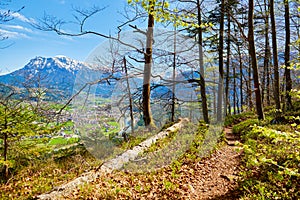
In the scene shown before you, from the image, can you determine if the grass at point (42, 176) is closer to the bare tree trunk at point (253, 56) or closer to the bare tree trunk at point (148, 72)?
Answer: the bare tree trunk at point (148, 72)

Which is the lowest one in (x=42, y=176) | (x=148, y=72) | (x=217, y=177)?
(x=42, y=176)

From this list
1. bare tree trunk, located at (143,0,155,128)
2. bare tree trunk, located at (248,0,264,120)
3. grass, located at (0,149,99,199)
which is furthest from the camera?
bare tree trunk, located at (143,0,155,128)

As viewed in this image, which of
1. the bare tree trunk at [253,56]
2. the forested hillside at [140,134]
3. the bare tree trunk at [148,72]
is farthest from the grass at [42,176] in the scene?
the bare tree trunk at [253,56]

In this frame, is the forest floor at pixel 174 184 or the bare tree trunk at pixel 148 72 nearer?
the forest floor at pixel 174 184

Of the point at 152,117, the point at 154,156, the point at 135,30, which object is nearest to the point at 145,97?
the point at 152,117

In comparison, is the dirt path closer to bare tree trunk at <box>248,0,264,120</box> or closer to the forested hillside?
the forested hillside

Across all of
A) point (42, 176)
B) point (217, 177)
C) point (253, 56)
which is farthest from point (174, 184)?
point (253, 56)

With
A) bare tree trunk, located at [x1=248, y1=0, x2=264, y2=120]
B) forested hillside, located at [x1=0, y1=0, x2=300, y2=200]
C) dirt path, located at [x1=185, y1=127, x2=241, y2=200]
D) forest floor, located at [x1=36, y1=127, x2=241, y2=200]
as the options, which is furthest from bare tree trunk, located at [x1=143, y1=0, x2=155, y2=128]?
forest floor, located at [x1=36, y1=127, x2=241, y2=200]

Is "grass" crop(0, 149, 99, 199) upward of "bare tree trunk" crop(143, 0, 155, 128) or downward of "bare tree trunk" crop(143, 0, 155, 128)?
downward

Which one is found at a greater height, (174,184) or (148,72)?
→ (148,72)

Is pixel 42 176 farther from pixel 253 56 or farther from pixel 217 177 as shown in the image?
pixel 253 56

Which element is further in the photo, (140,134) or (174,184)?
(140,134)

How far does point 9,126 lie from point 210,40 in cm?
1446

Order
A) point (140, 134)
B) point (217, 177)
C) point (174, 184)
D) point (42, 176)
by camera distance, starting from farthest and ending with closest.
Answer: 1. point (140, 134)
2. point (42, 176)
3. point (217, 177)
4. point (174, 184)
